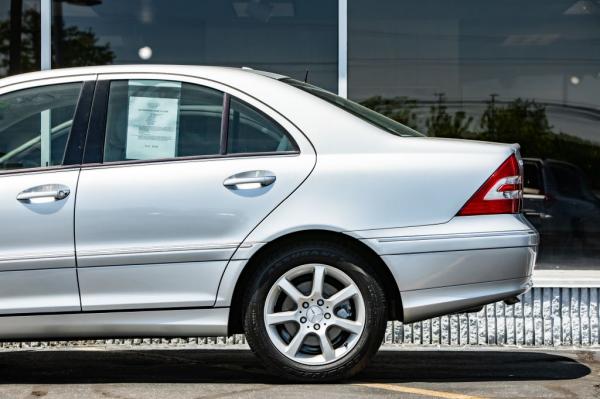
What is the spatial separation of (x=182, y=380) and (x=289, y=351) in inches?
28.1

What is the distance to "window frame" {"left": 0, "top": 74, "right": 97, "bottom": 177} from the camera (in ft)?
18.9

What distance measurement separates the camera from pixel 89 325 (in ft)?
18.6

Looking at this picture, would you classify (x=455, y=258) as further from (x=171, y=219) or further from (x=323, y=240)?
(x=171, y=219)

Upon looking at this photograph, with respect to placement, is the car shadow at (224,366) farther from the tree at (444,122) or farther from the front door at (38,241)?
the tree at (444,122)

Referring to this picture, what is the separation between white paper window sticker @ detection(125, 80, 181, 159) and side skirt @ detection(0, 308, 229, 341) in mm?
757

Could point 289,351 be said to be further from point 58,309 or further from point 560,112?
point 560,112

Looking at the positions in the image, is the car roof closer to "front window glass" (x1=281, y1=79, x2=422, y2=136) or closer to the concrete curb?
"front window glass" (x1=281, y1=79, x2=422, y2=136)

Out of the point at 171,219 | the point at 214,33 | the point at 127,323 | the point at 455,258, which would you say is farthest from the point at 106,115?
the point at 214,33

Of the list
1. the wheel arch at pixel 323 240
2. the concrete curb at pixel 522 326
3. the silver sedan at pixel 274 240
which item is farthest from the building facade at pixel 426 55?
the wheel arch at pixel 323 240

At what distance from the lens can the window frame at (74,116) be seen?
18.9 ft

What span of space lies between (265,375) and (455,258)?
4.25 ft

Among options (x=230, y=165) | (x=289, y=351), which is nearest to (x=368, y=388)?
(x=289, y=351)

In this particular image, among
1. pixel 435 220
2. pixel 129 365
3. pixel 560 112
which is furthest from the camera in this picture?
pixel 560 112

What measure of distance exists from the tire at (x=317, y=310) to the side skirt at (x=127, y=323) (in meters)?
0.17
